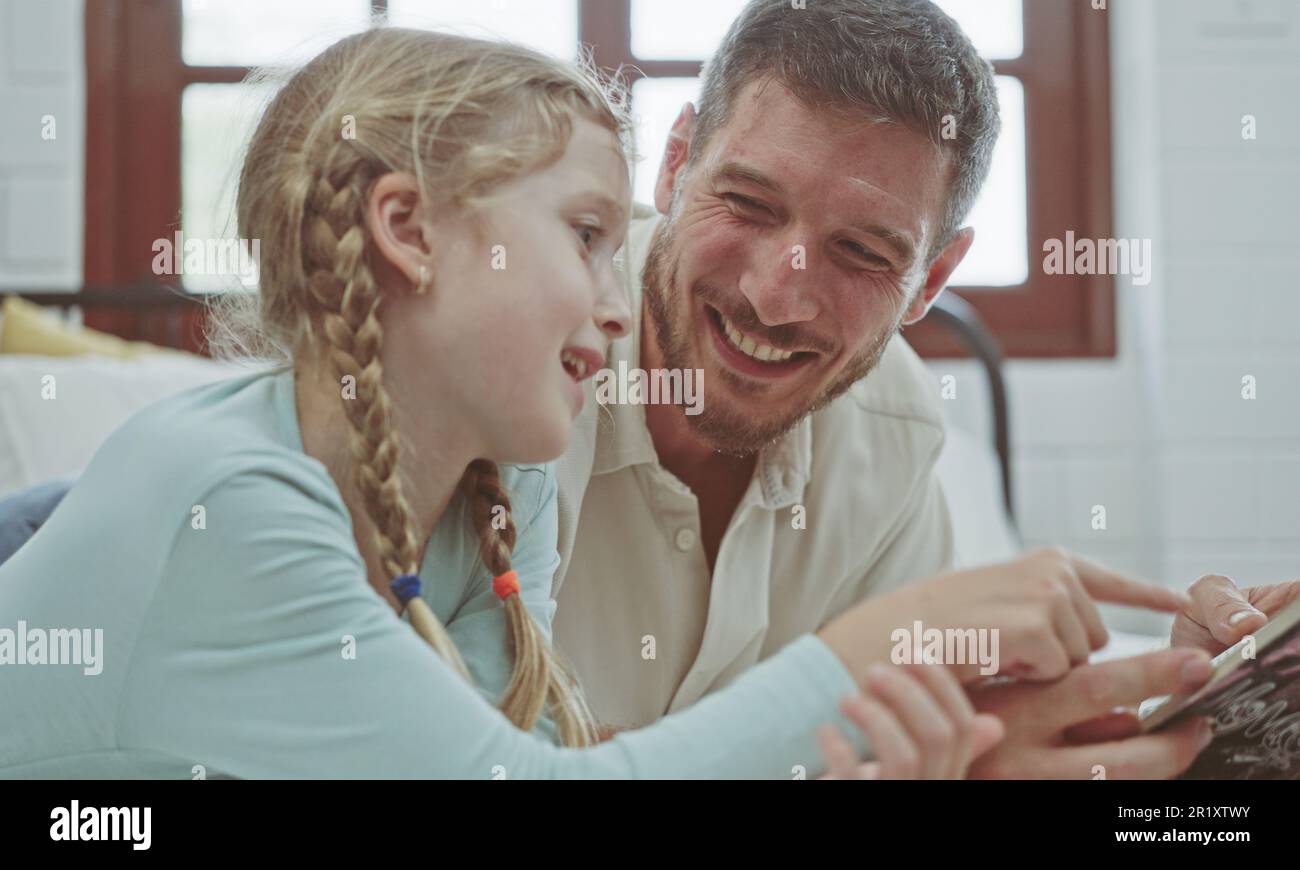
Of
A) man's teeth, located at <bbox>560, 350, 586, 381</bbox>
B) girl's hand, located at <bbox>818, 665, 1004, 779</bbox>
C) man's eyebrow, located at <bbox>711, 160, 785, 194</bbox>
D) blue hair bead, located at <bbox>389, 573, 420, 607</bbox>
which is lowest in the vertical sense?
girl's hand, located at <bbox>818, 665, 1004, 779</bbox>

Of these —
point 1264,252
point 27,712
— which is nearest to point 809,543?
point 27,712

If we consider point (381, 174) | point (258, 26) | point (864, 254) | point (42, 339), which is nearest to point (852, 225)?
point (864, 254)

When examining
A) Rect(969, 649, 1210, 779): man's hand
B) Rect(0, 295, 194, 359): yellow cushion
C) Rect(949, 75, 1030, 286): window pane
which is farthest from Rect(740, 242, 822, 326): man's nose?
Rect(0, 295, 194, 359): yellow cushion

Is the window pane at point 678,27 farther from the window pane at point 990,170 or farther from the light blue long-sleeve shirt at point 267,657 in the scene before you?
the light blue long-sleeve shirt at point 267,657

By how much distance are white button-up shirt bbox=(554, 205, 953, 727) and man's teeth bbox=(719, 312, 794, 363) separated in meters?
0.05

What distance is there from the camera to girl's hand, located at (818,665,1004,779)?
372 millimetres

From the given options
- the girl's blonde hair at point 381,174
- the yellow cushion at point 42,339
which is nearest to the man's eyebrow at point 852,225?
the girl's blonde hair at point 381,174

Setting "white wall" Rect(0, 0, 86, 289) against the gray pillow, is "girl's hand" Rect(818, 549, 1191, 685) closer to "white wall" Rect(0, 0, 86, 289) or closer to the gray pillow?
the gray pillow

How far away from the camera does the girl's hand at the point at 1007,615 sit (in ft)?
1.24

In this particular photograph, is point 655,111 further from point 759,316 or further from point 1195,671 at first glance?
point 1195,671

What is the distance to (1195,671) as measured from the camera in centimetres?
41

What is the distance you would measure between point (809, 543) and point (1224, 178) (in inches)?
31.0

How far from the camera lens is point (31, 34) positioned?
1322 millimetres

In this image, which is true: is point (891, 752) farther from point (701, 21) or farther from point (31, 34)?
point (31, 34)
